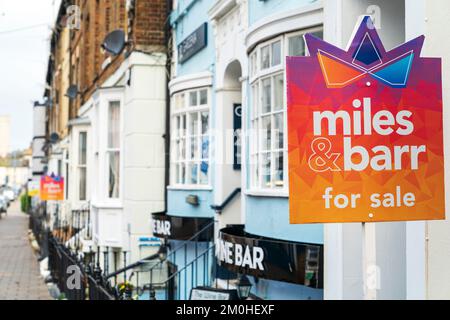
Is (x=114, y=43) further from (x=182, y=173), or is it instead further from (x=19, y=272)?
(x=19, y=272)

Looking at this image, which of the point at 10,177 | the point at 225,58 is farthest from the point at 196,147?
the point at 10,177

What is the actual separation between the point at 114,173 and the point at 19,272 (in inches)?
247

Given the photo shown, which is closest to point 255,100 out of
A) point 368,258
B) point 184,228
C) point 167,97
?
point 184,228

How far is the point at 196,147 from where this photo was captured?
36.0ft

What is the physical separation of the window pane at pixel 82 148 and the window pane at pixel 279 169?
1396cm

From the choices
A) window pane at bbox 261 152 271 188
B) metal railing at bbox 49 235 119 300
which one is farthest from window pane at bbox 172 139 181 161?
window pane at bbox 261 152 271 188

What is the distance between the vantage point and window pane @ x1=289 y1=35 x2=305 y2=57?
23.1 ft

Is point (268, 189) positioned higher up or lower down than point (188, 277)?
higher up

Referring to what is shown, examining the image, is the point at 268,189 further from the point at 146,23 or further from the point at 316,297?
the point at 146,23

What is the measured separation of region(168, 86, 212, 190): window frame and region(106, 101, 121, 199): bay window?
2940mm

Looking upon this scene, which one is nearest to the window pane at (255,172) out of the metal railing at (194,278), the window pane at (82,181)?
the metal railing at (194,278)

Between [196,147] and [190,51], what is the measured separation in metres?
1.74

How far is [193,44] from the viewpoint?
451 inches

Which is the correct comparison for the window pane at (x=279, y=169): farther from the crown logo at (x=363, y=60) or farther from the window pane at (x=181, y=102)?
the window pane at (x=181, y=102)
